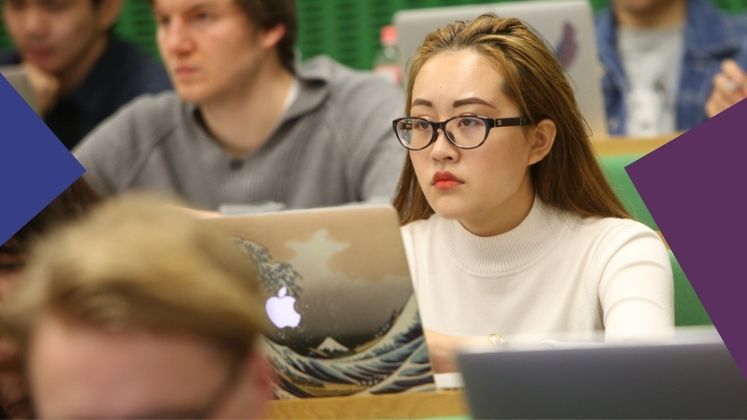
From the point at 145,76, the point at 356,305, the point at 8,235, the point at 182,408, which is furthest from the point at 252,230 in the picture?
the point at 145,76

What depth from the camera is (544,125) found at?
A: 1.91 m

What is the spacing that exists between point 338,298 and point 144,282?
2.64 ft

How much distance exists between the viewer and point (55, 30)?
362 cm

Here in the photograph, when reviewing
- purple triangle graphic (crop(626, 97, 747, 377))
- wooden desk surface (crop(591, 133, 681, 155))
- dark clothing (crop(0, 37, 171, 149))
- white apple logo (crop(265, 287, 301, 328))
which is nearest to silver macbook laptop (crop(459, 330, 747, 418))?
purple triangle graphic (crop(626, 97, 747, 377))

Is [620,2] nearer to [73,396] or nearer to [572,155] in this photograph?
[572,155]

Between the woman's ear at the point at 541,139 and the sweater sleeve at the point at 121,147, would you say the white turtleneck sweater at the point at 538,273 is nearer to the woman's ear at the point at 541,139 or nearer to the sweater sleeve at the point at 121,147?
the woman's ear at the point at 541,139

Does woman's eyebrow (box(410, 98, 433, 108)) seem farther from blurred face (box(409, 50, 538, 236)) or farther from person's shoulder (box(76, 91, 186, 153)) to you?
person's shoulder (box(76, 91, 186, 153))

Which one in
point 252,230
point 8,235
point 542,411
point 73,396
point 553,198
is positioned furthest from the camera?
point 553,198

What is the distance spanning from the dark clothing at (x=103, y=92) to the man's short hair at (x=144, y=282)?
114 inches

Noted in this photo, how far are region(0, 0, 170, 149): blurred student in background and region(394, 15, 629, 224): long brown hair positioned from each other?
1.84 m

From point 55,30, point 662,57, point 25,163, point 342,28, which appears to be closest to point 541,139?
point 25,163

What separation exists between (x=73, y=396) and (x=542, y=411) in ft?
1.22

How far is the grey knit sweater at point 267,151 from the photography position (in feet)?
9.33

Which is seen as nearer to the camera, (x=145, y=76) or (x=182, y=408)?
(x=182, y=408)
